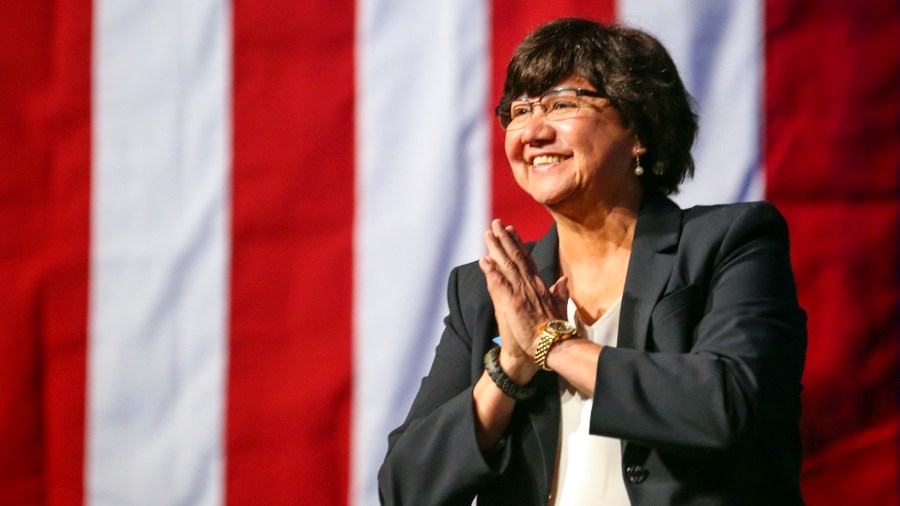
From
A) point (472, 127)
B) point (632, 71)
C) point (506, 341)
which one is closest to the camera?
point (506, 341)

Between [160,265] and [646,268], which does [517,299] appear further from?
[160,265]

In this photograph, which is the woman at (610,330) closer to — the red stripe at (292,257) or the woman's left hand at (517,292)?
the woman's left hand at (517,292)

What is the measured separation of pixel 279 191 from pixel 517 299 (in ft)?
2.43

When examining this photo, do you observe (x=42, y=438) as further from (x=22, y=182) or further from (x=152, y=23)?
(x=152, y=23)

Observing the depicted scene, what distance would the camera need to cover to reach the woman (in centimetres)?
115

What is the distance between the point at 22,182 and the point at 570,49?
1.08 metres

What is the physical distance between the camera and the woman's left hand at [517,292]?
123 centimetres

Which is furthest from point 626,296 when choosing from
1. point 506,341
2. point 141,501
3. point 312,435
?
point 141,501

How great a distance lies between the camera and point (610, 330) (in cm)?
134

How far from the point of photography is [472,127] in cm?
180

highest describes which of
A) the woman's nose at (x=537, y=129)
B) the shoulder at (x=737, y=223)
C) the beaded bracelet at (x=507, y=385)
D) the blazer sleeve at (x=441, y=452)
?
the woman's nose at (x=537, y=129)

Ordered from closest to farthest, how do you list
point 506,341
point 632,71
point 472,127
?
1. point 506,341
2. point 632,71
3. point 472,127

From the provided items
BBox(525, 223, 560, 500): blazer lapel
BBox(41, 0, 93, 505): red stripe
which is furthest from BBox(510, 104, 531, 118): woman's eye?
BBox(41, 0, 93, 505): red stripe

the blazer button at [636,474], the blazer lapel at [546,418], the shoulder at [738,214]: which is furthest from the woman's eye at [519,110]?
the blazer button at [636,474]
